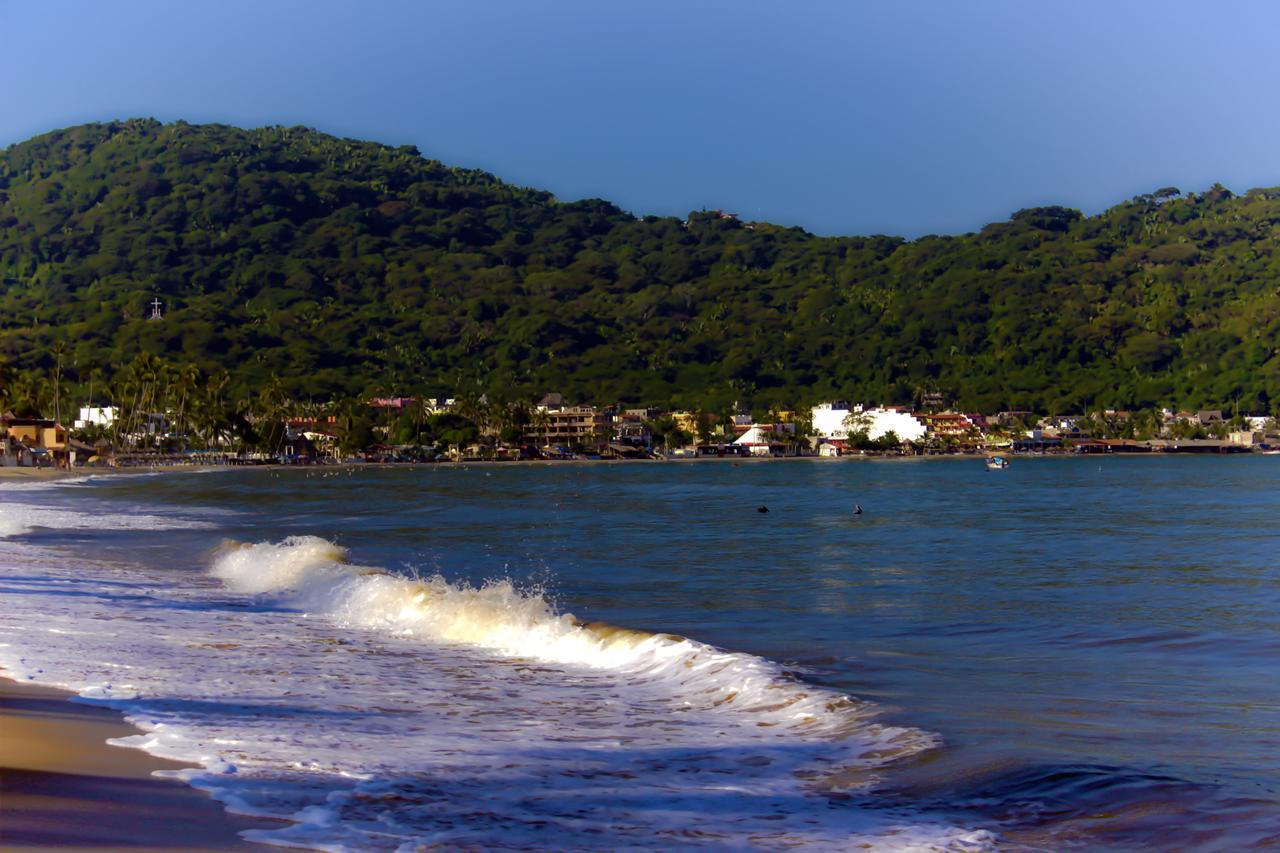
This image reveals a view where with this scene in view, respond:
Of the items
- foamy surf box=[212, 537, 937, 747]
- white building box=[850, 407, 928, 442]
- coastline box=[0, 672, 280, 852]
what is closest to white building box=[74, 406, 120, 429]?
white building box=[850, 407, 928, 442]

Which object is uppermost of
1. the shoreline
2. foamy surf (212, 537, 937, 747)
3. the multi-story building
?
the multi-story building

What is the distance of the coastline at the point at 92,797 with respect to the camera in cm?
639

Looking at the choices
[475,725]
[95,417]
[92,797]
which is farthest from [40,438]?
[92,797]

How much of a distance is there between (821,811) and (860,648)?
7.07 metres

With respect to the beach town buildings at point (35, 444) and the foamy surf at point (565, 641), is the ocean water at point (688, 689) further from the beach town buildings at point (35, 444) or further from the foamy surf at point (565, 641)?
the beach town buildings at point (35, 444)

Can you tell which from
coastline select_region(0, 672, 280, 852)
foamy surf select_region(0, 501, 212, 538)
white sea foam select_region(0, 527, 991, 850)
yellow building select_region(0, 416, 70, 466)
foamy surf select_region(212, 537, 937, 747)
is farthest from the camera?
yellow building select_region(0, 416, 70, 466)

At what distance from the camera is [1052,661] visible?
13.7 metres

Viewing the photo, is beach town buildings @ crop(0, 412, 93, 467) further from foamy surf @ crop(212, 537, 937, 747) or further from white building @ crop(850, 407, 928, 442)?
white building @ crop(850, 407, 928, 442)

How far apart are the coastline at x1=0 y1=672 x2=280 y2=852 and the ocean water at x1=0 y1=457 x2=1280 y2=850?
9.3 inches

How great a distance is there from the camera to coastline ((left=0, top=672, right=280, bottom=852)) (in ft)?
21.0

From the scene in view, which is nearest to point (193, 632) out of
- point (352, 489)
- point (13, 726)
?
point (13, 726)

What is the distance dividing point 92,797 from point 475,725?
10.7 ft

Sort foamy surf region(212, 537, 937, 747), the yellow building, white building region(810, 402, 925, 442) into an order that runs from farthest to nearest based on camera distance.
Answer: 1. white building region(810, 402, 925, 442)
2. the yellow building
3. foamy surf region(212, 537, 937, 747)

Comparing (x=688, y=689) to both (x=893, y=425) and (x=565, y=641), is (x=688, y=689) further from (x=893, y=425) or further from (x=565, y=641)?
(x=893, y=425)
